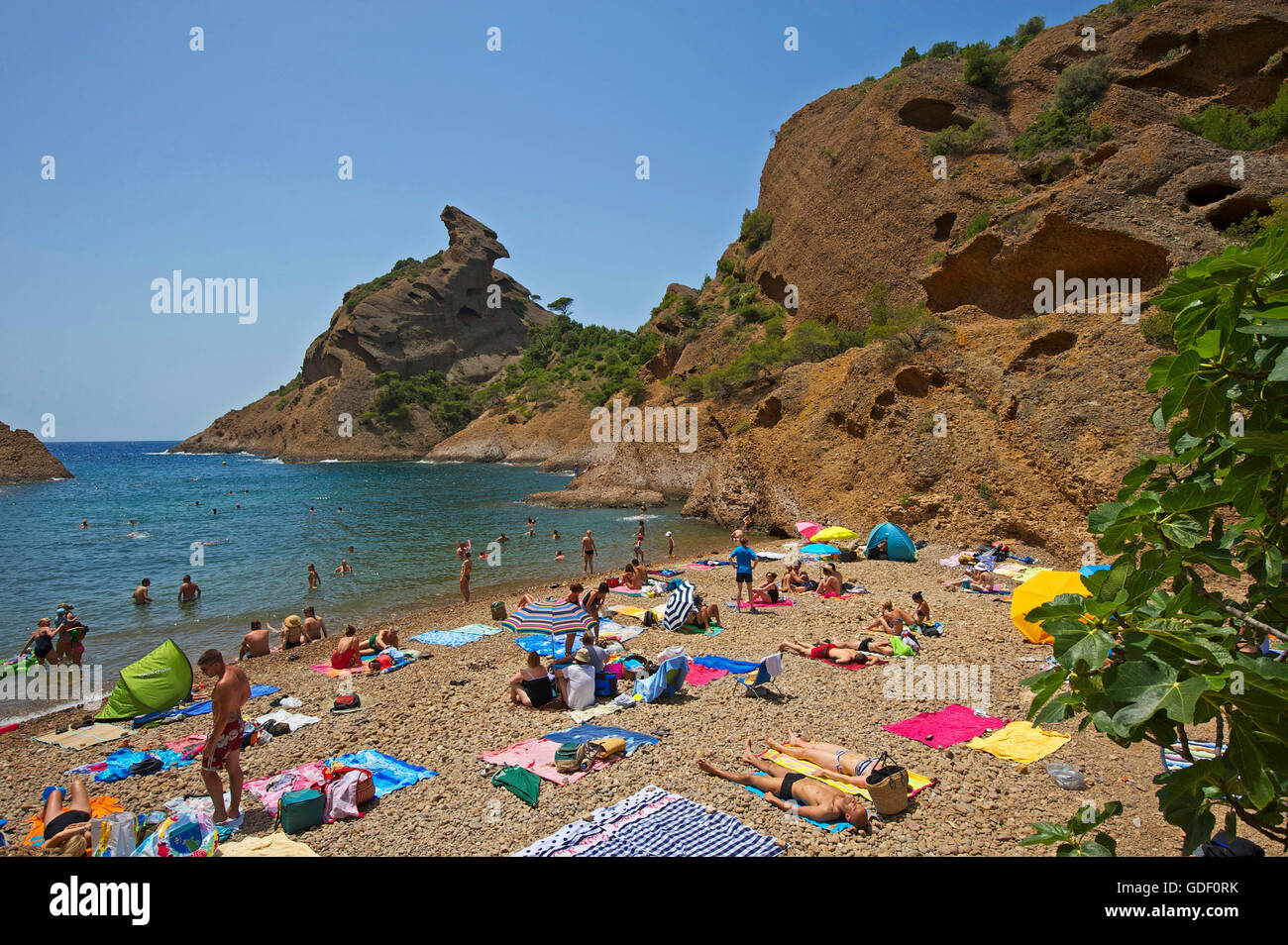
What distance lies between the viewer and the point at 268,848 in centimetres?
536

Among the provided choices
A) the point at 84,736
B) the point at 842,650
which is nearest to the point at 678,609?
the point at 842,650

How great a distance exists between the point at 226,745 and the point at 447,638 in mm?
7300

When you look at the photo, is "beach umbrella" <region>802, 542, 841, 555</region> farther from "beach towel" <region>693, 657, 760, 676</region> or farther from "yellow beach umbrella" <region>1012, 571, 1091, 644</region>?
"beach towel" <region>693, 657, 760, 676</region>

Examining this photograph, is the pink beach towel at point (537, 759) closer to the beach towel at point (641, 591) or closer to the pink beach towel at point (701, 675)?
the pink beach towel at point (701, 675)

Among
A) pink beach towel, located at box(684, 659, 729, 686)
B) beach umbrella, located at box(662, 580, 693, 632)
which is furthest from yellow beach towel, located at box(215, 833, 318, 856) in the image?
beach umbrella, located at box(662, 580, 693, 632)

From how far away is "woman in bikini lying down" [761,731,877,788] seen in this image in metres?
6.49

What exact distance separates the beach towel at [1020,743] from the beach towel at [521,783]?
4811 millimetres

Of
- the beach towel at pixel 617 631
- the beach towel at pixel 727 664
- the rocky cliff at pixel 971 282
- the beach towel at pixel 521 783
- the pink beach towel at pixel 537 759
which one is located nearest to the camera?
the beach towel at pixel 521 783

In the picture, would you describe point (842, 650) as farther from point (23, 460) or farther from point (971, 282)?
point (23, 460)

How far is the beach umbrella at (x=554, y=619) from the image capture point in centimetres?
1060

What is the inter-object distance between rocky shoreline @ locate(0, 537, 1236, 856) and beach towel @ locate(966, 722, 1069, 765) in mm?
150

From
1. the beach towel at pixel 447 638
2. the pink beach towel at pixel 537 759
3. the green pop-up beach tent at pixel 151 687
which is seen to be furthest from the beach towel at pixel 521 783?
the beach towel at pixel 447 638

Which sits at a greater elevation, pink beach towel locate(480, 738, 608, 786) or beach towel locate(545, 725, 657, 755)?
beach towel locate(545, 725, 657, 755)
